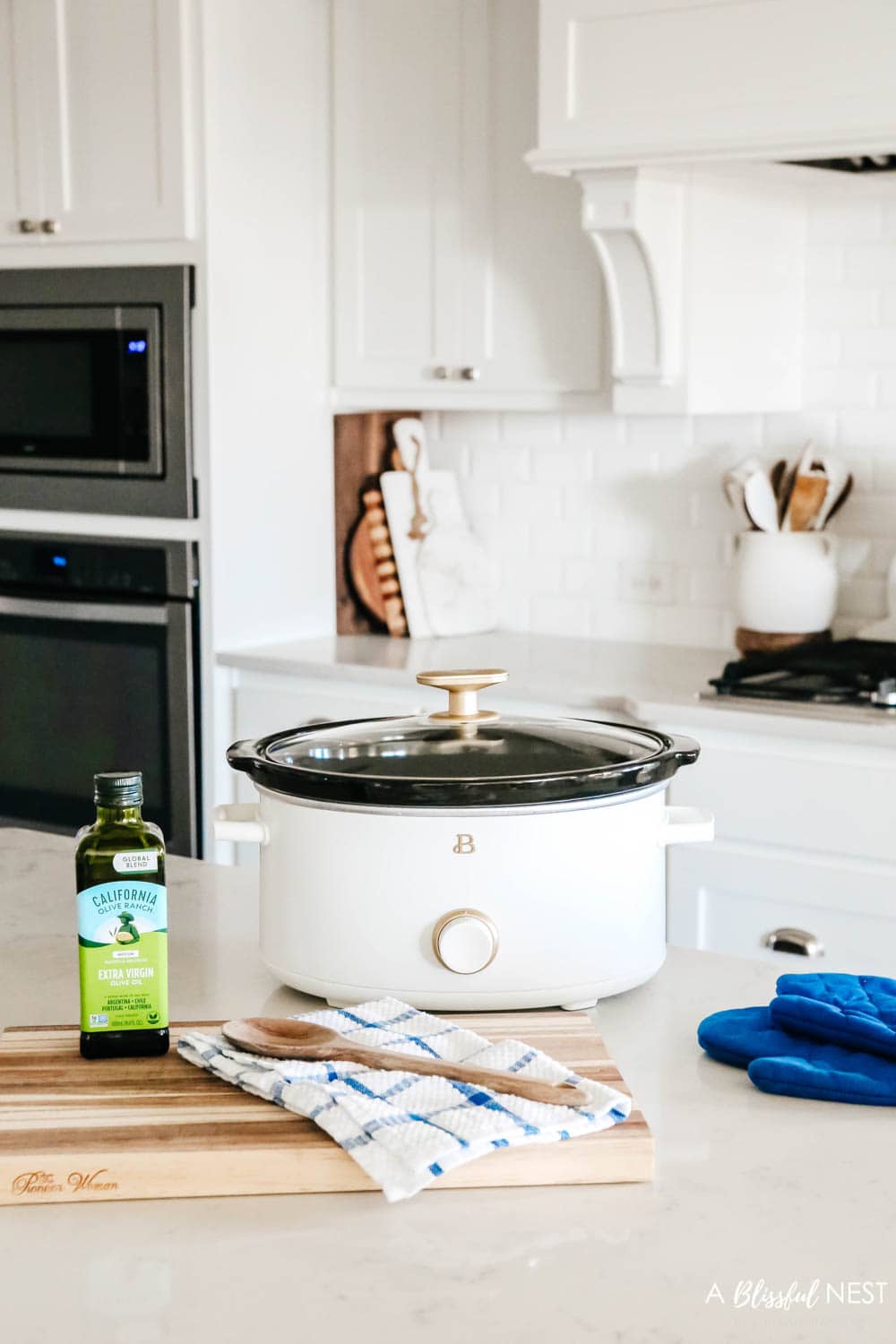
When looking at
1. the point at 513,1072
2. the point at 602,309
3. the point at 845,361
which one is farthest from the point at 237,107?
the point at 513,1072

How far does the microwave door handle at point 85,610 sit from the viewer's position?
344cm

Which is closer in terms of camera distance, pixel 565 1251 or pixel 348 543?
pixel 565 1251

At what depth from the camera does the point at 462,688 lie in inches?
55.5

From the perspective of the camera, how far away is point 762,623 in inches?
129

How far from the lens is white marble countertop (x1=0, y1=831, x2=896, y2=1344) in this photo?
92 cm

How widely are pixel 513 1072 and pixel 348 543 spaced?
2.68 m

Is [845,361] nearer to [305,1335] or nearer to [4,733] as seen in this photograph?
[4,733]

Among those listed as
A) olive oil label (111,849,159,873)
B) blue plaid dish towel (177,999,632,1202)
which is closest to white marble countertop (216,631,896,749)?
blue plaid dish towel (177,999,632,1202)

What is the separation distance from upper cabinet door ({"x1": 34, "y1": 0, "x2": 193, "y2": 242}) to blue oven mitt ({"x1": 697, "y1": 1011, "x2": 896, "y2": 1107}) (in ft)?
7.93

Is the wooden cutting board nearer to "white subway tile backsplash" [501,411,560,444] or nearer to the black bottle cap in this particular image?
the black bottle cap

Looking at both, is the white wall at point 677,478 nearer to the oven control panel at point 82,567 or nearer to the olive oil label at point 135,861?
the oven control panel at point 82,567

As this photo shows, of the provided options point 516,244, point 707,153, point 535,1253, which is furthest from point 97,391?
point 535,1253

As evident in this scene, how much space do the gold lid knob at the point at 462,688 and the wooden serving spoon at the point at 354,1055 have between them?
303mm

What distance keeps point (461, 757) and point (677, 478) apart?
229cm
